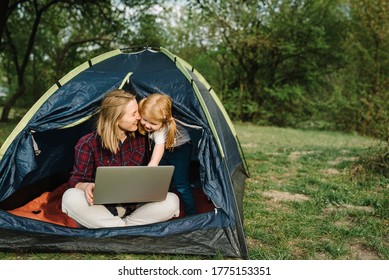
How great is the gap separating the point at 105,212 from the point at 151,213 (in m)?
0.33

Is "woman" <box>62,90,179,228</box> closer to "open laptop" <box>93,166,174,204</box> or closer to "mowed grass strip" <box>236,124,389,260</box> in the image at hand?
"open laptop" <box>93,166,174,204</box>

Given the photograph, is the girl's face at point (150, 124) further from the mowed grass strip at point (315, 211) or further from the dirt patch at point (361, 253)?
the dirt patch at point (361, 253)

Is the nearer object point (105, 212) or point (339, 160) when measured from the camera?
point (105, 212)

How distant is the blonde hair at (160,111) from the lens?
3109mm

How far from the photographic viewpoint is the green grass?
117 inches

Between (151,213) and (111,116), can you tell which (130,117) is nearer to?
(111,116)

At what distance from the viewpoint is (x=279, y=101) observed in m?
16.2

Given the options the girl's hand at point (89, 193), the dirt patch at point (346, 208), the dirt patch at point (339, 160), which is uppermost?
the girl's hand at point (89, 193)

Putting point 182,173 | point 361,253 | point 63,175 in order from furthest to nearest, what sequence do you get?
point 63,175 < point 182,173 < point 361,253

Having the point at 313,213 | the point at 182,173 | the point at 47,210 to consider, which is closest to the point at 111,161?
the point at 182,173

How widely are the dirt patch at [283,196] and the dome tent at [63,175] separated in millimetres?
391

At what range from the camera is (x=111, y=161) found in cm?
329

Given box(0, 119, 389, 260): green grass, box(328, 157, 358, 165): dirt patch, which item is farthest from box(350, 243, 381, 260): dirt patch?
box(328, 157, 358, 165): dirt patch

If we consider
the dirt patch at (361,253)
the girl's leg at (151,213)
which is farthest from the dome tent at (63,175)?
the dirt patch at (361,253)
